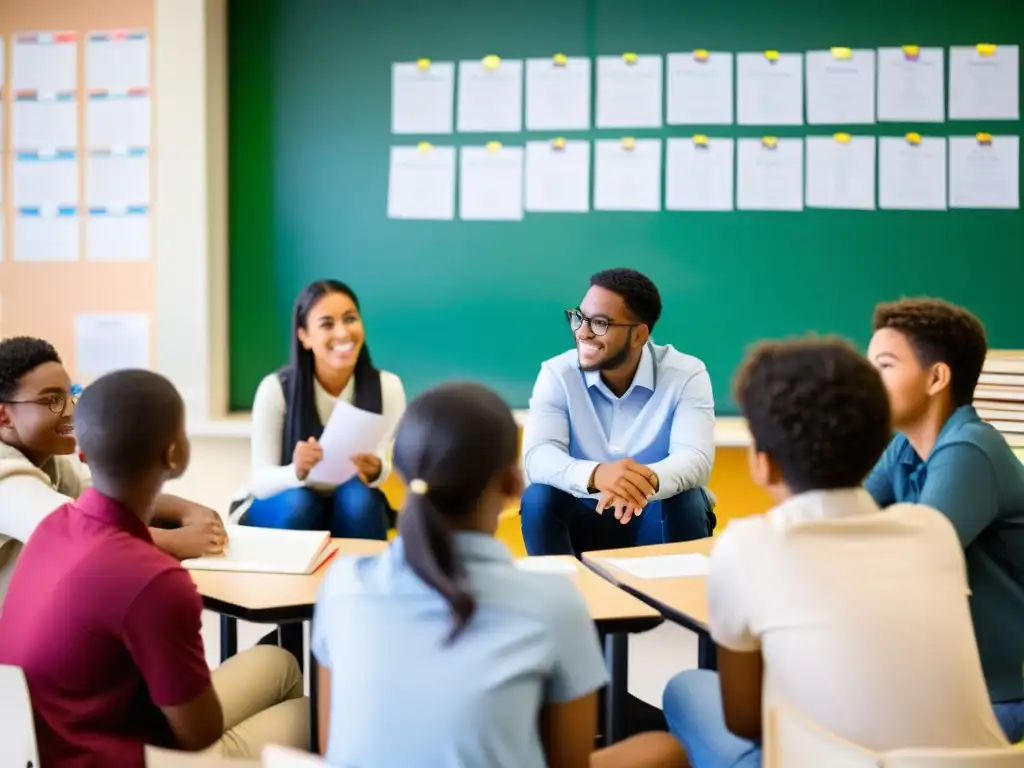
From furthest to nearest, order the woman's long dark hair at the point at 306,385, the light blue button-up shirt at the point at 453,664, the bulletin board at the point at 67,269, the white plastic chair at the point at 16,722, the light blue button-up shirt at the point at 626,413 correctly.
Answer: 1. the bulletin board at the point at 67,269
2. the woman's long dark hair at the point at 306,385
3. the light blue button-up shirt at the point at 626,413
4. the white plastic chair at the point at 16,722
5. the light blue button-up shirt at the point at 453,664

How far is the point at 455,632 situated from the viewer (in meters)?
1.10

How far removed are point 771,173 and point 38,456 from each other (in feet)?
8.95

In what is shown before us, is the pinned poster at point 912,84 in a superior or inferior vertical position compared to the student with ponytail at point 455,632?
superior

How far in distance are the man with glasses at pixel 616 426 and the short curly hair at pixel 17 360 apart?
1.25 meters

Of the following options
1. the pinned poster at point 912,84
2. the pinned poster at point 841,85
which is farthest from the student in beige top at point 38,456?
the pinned poster at point 912,84

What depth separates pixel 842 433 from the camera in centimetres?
127

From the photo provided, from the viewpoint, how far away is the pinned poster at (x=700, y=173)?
3.68 metres

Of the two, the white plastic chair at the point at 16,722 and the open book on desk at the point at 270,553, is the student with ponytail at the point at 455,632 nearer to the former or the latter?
the white plastic chair at the point at 16,722

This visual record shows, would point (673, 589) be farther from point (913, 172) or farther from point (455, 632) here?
point (913, 172)

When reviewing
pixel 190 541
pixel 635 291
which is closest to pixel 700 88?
pixel 635 291

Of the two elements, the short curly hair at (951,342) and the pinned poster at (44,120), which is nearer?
the short curly hair at (951,342)

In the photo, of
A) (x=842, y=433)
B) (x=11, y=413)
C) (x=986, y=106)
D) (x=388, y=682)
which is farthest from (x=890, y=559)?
(x=986, y=106)

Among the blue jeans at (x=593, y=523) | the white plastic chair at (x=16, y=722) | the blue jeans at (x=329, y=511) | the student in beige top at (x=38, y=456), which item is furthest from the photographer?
the blue jeans at (x=329, y=511)

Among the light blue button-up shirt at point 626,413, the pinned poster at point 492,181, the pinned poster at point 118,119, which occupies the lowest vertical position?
the light blue button-up shirt at point 626,413
